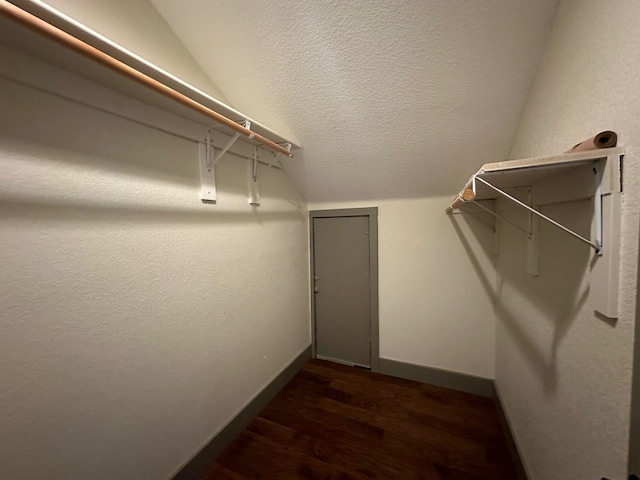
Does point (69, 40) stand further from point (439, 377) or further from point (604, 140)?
point (439, 377)

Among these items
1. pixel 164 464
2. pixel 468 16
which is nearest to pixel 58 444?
pixel 164 464

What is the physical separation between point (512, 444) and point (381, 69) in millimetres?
2404

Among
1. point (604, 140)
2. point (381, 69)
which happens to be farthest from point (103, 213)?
point (604, 140)

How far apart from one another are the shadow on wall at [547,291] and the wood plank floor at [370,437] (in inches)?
30.3

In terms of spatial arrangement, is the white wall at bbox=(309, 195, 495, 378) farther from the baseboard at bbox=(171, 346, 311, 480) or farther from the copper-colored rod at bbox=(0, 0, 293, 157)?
the copper-colored rod at bbox=(0, 0, 293, 157)

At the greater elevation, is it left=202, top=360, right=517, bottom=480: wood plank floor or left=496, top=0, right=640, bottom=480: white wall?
left=496, top=0, right=640, bottom=480: white wall

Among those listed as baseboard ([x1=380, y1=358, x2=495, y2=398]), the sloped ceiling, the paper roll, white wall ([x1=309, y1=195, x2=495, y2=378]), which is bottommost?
baseboard ([x1=380, y1=358, x2=495, y2=398])

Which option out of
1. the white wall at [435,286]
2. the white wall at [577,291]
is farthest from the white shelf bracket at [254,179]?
the white wall at [577,291]

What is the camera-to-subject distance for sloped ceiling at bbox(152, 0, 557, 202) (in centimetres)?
109

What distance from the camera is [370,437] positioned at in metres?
1.63

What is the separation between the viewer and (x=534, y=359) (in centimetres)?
119

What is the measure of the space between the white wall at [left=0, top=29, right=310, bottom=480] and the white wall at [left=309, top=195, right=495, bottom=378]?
1.45 metres

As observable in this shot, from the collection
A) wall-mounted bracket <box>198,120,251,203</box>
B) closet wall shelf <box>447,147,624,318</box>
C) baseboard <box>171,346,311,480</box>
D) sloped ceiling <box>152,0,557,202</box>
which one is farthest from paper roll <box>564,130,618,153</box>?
baseboard <box>171,346,311,480</box>

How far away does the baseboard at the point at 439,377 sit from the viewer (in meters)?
2.04
